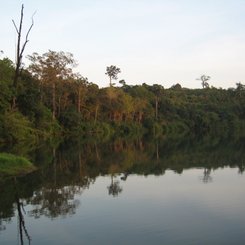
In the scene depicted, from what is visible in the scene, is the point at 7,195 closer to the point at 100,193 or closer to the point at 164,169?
the point at 100,193

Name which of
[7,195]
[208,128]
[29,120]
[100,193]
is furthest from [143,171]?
[208,128]

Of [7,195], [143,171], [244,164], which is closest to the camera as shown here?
[7,195]

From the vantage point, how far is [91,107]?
77.2 m

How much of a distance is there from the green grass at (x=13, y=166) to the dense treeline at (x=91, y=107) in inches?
739

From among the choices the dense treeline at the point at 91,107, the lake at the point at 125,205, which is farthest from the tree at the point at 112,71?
the lake at the point at 125,205

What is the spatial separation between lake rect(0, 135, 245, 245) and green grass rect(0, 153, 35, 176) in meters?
0.77

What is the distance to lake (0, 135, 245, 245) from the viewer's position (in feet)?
43.4

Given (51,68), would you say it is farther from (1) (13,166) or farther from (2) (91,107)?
(1) (13,166)

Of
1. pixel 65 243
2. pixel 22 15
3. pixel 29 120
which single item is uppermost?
pixel 22 15

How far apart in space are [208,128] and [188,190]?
8550 cm

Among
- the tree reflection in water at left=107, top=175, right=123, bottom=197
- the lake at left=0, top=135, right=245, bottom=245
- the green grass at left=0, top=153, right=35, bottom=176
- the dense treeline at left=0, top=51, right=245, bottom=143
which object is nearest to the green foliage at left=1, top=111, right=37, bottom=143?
the dense treeline at left=0, top=51, right=245, bottom=143

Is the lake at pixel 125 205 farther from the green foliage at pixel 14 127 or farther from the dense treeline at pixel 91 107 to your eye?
the dense treeline at pixel 91 107

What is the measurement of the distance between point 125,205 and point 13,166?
9029 mm

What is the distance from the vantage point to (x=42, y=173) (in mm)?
25531
